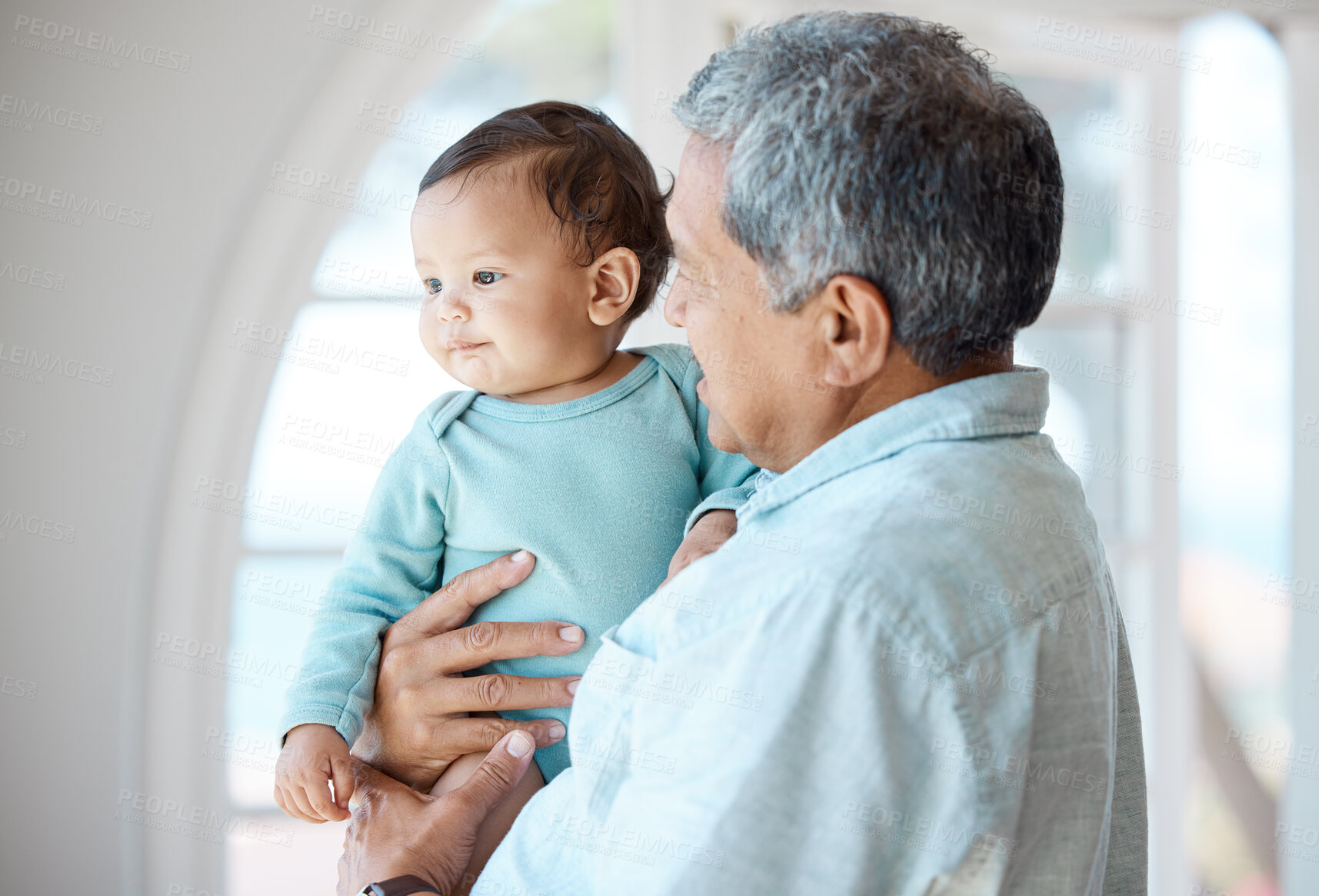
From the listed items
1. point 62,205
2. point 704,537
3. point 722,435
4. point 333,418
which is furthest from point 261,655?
point 722,435

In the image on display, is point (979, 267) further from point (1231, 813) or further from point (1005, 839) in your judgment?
point (1231, 813)

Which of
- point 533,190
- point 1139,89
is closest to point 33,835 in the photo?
point 533,190

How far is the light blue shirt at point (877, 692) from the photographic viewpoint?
771 mm

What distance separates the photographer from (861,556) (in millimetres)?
789

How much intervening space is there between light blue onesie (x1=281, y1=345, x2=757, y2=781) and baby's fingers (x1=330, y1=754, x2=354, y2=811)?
47 mm

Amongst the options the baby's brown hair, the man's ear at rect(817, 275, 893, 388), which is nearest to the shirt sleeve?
the baby's brown hair

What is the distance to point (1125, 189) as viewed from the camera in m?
2.63

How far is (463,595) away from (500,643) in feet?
0.30

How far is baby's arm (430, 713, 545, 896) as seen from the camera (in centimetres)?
126

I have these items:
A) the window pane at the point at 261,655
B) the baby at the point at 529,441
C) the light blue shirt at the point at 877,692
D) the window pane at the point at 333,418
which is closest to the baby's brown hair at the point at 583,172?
the baby at the point at 529,441

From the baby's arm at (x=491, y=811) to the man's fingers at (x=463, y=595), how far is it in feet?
0.63

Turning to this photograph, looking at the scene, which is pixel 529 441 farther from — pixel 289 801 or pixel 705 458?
pixel 289 801

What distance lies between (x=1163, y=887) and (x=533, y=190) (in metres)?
2.66

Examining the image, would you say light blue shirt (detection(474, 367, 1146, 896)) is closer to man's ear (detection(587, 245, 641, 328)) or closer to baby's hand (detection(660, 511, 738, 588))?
baby's hand (detection(660, 511, 738, 588))
